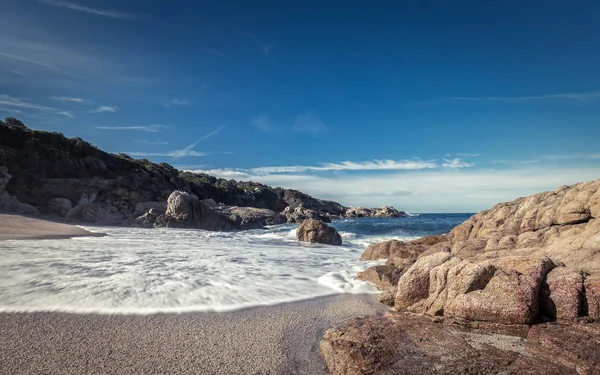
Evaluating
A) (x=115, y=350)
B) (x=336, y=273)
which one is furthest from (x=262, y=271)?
(x=115, y=350)

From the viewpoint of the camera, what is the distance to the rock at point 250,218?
31109 mm

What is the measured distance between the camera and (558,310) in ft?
15.4

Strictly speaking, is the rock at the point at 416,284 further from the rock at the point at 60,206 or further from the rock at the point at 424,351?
the rock at the point at 60,206

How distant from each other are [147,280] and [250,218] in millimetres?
26441

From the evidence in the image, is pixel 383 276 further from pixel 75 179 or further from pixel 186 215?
pixel 75 179

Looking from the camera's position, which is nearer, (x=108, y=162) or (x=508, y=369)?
(x=508, y=369)

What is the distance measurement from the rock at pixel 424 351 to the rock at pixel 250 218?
2620 centimetres

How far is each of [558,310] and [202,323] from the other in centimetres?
483

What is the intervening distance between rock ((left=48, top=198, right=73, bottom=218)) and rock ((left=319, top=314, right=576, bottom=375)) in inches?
1060

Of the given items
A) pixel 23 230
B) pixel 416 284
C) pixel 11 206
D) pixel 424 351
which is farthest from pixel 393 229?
pixel 424 351

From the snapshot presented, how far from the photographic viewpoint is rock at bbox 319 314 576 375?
3467 millimetres

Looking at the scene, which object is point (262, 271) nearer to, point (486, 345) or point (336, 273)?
point (336, 273)

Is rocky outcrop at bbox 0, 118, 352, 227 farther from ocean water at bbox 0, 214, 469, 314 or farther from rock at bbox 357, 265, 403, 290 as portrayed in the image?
rock at bbox 357, 265, 403, 290

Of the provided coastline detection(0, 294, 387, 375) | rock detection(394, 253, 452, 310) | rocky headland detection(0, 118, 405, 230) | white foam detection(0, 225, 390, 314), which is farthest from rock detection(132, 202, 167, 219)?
rock detection(394, 253, 452, 310)
